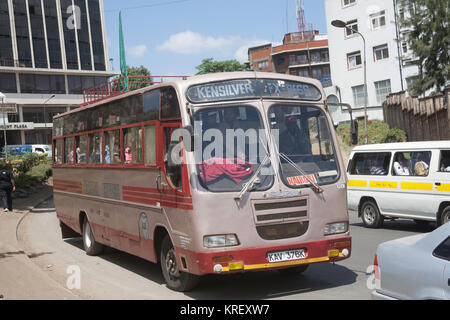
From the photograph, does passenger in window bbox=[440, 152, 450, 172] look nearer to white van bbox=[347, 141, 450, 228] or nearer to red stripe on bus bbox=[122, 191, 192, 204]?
white van bbox=[347, 141, 450, 228]

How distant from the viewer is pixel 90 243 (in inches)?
517

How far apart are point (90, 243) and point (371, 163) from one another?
7.96 metres

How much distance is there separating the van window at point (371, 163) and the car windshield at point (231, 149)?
820 cm

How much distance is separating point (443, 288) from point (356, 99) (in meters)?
48.0

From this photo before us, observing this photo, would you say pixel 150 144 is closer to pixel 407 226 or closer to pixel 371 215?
pixel 371 215

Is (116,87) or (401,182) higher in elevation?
(116,87)

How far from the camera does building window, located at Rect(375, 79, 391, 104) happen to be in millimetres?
48562

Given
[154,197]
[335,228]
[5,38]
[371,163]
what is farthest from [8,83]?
[335,228]

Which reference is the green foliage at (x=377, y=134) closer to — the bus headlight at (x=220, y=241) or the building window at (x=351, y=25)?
the building window at (x=351, y=25)

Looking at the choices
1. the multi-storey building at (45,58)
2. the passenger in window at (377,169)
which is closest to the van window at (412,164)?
the passenger in window at (377,169)

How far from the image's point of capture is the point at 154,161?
910 centimetres

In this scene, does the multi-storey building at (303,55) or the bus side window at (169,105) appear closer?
the bus side window at (169,105)

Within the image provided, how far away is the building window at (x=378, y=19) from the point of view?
4859cm
